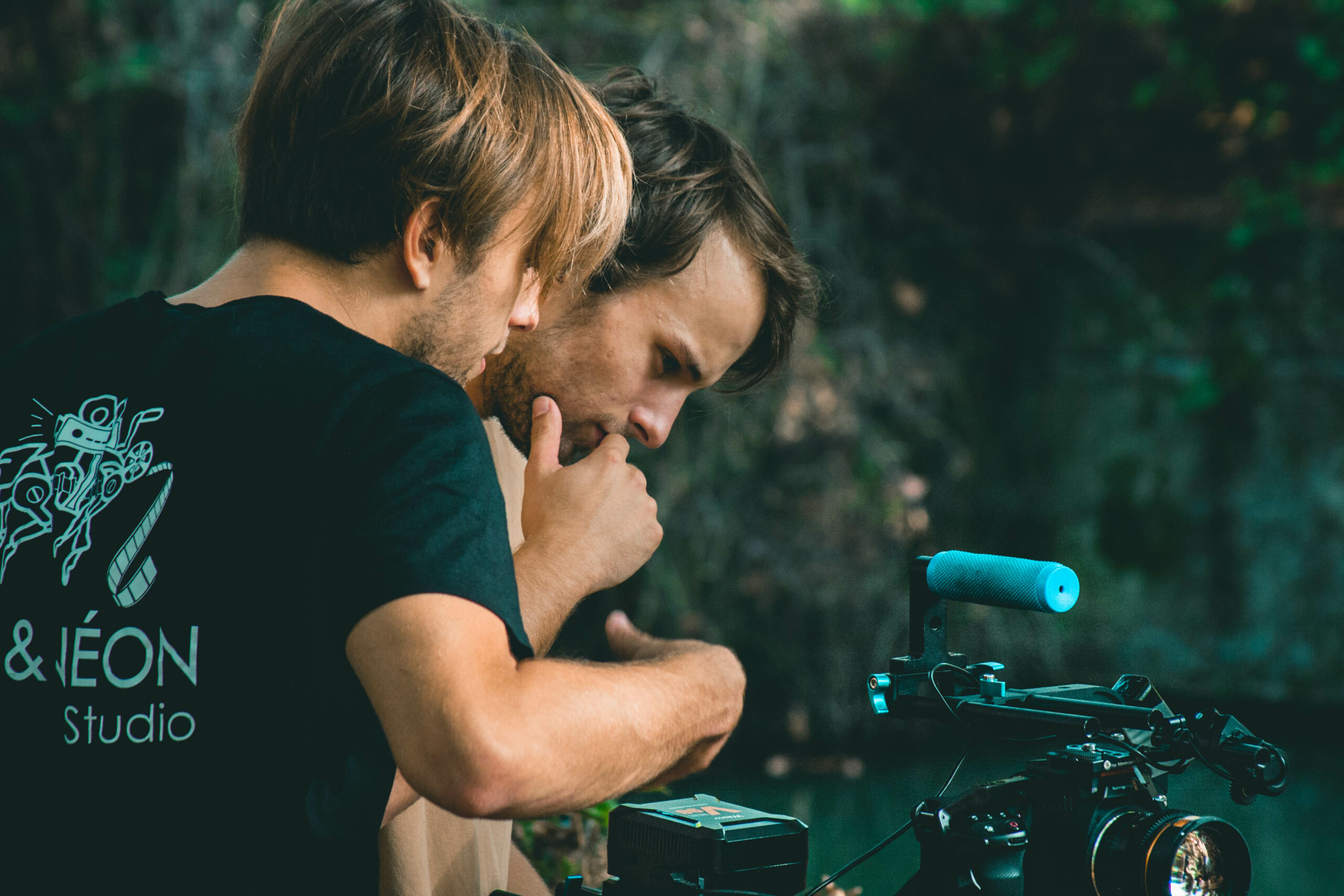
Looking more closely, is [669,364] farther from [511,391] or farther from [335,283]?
[335,283]

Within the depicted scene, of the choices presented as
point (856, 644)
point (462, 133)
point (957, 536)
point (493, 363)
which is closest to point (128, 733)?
point (462, 133)

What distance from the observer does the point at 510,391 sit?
87.2 inches

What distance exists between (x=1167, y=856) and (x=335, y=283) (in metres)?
0.98

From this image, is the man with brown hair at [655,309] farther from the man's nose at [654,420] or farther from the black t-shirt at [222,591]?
the black t-shirt at [222,591]

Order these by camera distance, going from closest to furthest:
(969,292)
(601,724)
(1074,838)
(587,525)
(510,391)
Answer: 1. (601,724)
2. (1074,838)
3. (587,525)
4. (510,391)
5. (969,292)

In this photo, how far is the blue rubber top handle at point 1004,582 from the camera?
1169 mm

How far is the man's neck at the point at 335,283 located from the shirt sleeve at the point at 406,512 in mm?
256

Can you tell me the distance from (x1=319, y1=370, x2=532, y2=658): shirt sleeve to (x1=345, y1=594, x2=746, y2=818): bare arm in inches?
0.7

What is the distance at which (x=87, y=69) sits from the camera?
14.2 feet

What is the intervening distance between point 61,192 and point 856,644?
3.50 m

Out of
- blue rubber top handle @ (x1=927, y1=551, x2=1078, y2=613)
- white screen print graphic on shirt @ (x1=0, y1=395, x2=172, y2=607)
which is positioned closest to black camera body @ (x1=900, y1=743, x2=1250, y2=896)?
blue rubber top handle @ (x1=927, y1=551, x2=1078, y2=613)

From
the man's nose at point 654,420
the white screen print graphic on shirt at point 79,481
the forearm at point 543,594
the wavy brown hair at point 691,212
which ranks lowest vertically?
the forearm at point 543,594

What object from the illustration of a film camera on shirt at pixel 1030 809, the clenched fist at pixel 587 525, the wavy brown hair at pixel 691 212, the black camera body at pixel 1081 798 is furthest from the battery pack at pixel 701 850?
the wavy brown hair at pixel 691 212

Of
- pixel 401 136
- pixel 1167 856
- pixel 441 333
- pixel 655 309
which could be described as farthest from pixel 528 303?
pixel 1167 856
